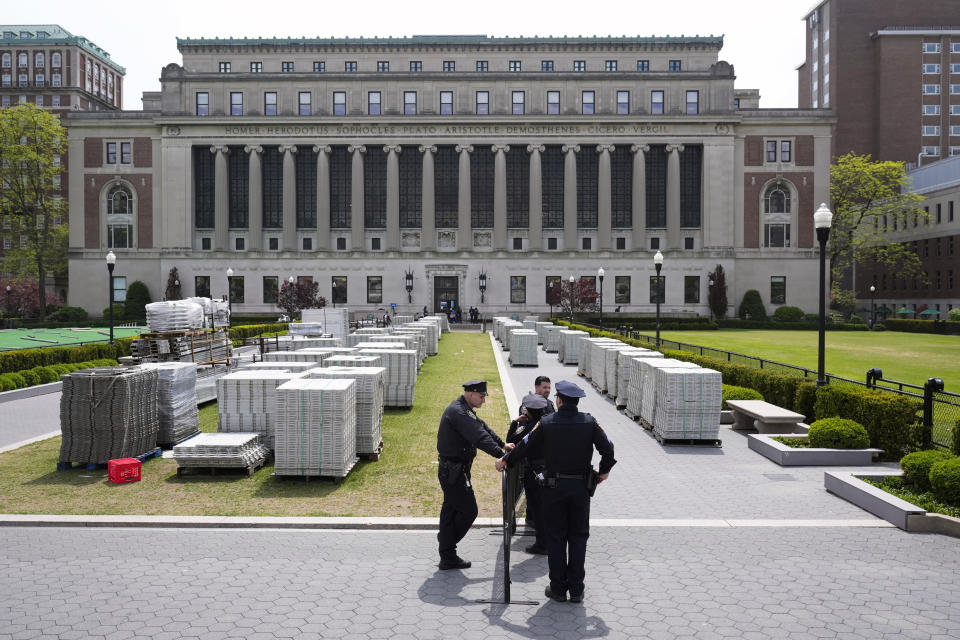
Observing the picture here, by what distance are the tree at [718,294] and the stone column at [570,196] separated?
15015 millimetres

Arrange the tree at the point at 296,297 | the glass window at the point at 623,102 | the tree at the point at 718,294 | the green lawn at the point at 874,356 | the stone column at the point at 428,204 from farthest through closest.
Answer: the glass window at the point at 623,102 → the stone column at the point at 428,204 → the tree at the point at 718,294 → the tree at the point at 296,297 → the green lawn at the point at 874,356

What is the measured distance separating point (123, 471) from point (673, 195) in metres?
70.3

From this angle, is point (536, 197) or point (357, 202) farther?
point (357, 202)

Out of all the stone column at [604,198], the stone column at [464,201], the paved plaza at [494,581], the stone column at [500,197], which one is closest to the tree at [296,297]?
the stone column at [464,201]

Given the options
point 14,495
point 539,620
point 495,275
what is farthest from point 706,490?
point 495,275

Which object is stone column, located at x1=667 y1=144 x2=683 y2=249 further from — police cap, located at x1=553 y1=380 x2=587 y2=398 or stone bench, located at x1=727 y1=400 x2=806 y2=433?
police cap, located at x1=553 y1=380 x2=587 y2=398

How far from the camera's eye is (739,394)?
19656 mm

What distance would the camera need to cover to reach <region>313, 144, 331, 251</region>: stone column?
75.4 m

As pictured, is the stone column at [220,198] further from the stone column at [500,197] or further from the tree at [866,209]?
the tree at [866,209]

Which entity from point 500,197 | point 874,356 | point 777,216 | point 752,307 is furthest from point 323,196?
point 874,356

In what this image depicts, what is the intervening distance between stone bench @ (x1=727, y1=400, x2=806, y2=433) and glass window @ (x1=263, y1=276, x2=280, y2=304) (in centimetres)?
6384

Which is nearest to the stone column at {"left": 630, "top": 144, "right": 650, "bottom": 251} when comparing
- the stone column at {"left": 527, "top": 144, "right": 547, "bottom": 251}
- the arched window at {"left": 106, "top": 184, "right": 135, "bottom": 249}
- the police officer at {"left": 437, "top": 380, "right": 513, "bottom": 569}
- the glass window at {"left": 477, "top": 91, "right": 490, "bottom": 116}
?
the stone column at {"left": 527, "top": 144, "right": 547, "bottom": 251}

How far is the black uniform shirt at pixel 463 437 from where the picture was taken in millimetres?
8383

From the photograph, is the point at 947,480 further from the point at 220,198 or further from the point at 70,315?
the point at 70,315
